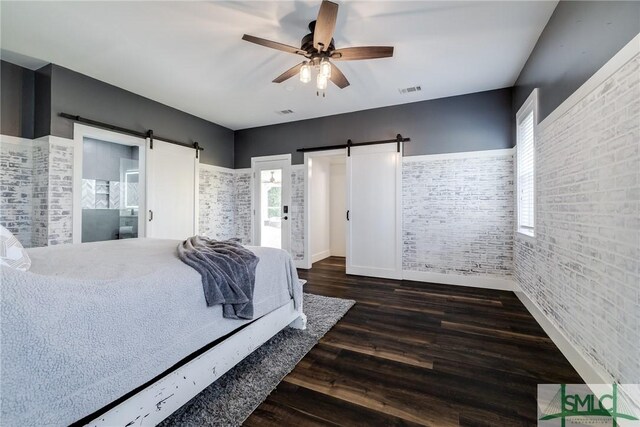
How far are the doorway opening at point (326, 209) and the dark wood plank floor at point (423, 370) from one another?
100 inches

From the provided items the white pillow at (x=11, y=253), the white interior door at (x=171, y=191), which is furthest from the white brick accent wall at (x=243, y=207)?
the white pillow at (x=11, y=253)

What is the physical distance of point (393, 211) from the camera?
4.25m

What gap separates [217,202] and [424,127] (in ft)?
12.8

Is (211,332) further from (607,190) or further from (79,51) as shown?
(79,51)

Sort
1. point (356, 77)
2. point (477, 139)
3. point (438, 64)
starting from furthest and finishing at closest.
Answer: point (477, 139) → point (356, 77) → point (438, 64)

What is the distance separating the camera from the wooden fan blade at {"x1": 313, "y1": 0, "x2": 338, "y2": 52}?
176 cm

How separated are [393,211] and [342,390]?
3020mm

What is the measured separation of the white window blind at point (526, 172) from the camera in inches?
117

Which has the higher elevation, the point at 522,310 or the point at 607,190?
the point at 607,190

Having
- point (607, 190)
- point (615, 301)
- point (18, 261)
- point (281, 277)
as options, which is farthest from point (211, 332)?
point (607, 190)

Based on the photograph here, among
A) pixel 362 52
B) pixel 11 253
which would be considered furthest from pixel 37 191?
pixel 362 52

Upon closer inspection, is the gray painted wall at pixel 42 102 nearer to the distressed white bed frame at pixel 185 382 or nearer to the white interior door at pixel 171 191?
the white interior door at pixel 171 191

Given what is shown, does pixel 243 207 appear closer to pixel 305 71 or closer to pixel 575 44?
pixel 305 71

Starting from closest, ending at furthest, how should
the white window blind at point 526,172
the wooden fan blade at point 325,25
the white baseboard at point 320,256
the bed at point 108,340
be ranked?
the bed at point 108,340 → the wooden fan blade at point 325,25 → the white window blind at point 526,172 → the white baseboard at point 320,256
